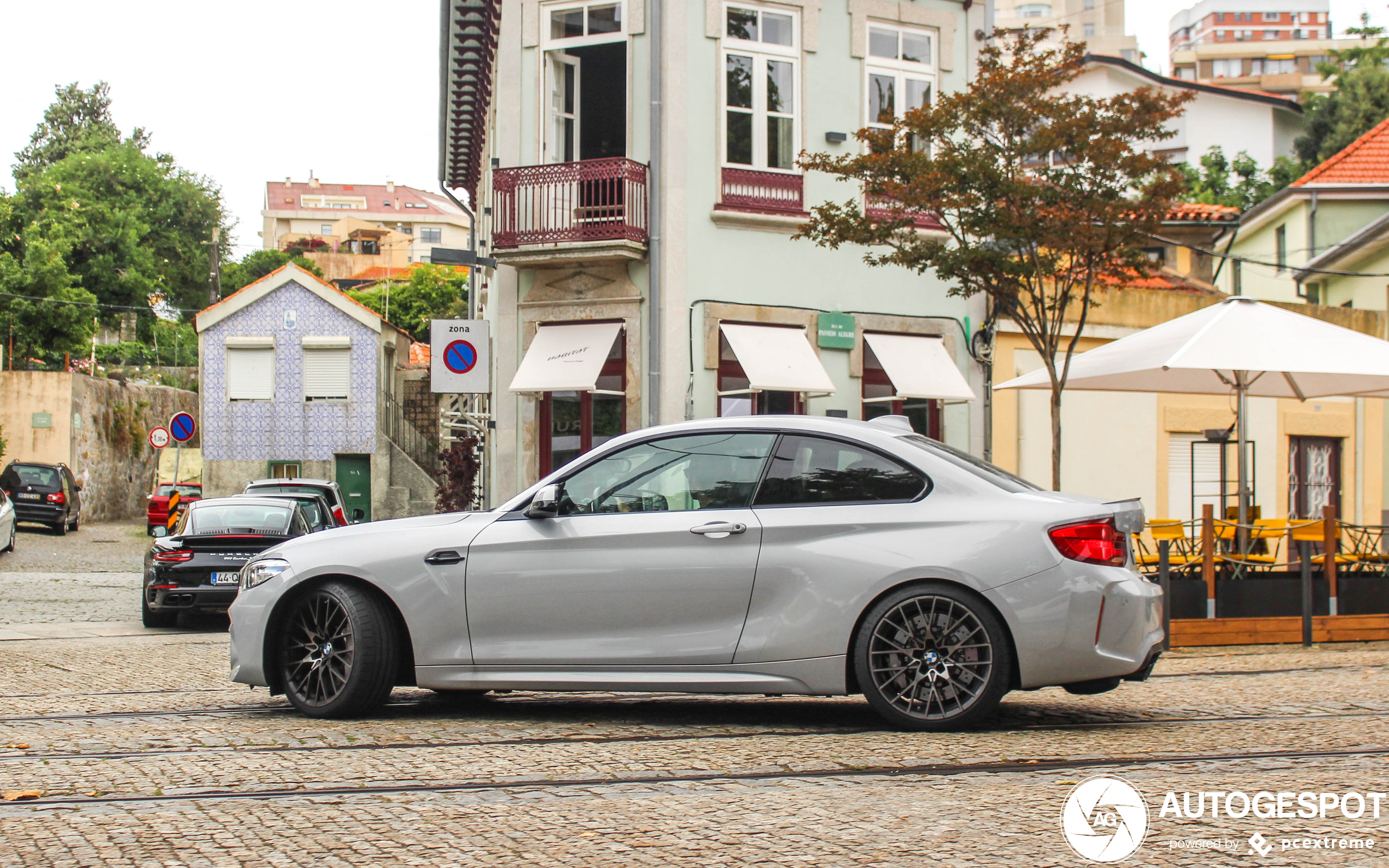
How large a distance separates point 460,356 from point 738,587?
424 inches

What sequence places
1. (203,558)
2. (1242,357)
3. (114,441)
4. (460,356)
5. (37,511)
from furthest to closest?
(114,441) < (37,511) < (460,356) < (203,558) < (1242,357)

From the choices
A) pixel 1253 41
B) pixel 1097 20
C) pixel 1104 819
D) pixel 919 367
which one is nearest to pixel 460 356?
pixel 919 367

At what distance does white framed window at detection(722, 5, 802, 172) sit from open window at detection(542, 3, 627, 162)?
1.55 m

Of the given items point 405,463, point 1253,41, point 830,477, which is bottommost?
point 830,477

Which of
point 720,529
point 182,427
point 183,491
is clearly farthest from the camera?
point 183,491

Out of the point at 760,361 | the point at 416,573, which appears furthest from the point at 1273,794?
the point at 760,361

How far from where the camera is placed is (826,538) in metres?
6.67

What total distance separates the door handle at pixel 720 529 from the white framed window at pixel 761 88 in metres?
14.5

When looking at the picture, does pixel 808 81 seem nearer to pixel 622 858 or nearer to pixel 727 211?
pixel 727 211

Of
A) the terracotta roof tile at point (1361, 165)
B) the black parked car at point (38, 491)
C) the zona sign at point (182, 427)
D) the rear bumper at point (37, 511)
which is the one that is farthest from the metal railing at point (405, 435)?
the terracotta roof tile at point (1361, 165)

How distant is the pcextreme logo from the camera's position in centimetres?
440

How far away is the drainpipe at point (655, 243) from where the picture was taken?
2011 cm

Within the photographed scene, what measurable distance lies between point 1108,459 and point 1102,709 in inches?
638

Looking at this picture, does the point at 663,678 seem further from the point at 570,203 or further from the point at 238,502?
the point at 570,203
